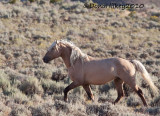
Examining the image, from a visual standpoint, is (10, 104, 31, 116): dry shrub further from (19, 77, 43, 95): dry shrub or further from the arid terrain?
(19, 77, 43, 95): dry shrub

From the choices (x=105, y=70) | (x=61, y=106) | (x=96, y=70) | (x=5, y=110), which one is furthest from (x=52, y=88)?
(x=5, y=110)

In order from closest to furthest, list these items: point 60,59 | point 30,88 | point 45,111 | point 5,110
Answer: point 45,111 → point 5,110 → point 30,88 → point 60,59

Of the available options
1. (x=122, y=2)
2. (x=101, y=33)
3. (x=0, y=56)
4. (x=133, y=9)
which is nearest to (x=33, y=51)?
(x=0, y=56)

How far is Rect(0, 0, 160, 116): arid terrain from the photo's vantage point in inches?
243

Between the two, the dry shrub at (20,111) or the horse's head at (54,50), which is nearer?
the dry shrub at (20,111)

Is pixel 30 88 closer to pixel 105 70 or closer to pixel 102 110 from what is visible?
pixel 105 70

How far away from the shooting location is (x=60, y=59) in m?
15.4

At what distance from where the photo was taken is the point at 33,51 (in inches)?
651

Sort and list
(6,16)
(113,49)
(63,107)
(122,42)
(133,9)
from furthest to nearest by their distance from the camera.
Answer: (133,9) → (6,16) → (122,42) → (113,49) → (63,107)

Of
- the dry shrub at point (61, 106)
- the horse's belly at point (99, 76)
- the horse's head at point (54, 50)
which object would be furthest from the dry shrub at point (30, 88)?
the dry shrub at point (61, 106)

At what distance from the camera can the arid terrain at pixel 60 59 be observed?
618cm

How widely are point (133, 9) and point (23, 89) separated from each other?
3161 cm

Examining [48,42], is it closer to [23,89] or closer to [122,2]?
[23,89]

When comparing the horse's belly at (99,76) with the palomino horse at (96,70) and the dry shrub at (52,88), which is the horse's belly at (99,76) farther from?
the dry shrub at (52,88)
